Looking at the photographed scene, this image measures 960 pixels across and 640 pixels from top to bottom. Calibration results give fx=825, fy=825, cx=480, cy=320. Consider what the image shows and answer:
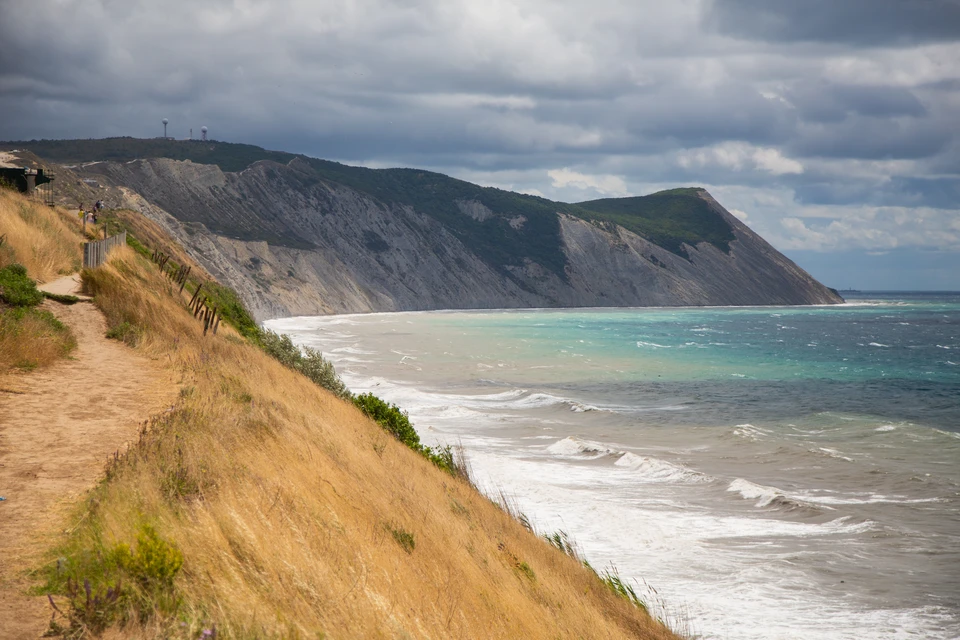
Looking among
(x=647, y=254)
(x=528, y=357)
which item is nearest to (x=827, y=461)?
(x=528, y=357)

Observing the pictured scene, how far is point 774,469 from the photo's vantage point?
65.0 feet

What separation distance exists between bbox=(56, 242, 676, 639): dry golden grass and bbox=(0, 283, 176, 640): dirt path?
1.22ft

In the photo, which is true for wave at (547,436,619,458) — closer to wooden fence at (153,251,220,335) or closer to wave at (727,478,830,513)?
wave at (727,478,830,513)

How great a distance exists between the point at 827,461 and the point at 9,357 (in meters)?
18.1

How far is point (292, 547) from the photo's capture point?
6.19 meters

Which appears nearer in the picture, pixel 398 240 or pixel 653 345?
pixel 653 345

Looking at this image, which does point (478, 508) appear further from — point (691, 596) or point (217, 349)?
point (217, 349)

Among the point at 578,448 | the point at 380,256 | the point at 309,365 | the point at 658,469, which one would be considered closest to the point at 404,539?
the point at 658,469

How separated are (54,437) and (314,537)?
3947mm

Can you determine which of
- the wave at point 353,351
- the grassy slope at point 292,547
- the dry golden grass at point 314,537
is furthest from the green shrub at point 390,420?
the wave at point 353,351

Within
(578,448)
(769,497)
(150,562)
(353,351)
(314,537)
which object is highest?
(150,562)

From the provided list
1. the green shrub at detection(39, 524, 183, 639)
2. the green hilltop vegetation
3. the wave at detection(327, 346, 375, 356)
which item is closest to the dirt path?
the green shrub at detection(39, 524, 183, 639)

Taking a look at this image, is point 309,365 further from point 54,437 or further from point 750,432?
point 750,432

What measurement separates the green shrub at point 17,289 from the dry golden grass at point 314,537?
5488mm
